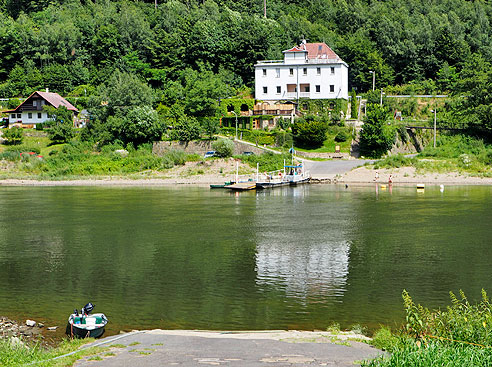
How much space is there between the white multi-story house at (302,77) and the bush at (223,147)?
16.5 meters

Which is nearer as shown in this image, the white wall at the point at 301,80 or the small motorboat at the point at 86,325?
the small motorboat at the point at 86,325

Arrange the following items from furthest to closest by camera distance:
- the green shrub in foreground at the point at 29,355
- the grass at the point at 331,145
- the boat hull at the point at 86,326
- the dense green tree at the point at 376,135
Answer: the grass at the point at 331,145 → the dense green tree at the point at 376,135 → the boat hull at the point at 86,326 → the green shrub in foreground at the point at 29,355

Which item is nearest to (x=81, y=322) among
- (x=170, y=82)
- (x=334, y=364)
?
(x=334, y=364)

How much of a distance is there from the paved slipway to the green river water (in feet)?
10.9

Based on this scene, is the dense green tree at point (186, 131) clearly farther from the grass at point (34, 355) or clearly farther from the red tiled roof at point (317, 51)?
the grass at point (34, 355)

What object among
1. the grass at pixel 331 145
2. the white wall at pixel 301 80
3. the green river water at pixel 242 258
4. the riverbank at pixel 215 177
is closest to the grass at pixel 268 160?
the riverbank at pixel 215 177

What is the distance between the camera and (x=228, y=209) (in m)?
47.6

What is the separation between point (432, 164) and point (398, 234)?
31.9 m

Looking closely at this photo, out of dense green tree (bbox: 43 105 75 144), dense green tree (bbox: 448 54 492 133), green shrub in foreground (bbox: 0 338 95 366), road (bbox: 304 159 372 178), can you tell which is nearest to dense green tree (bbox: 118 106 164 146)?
dense green tree (bbox: 43 105 75 144)

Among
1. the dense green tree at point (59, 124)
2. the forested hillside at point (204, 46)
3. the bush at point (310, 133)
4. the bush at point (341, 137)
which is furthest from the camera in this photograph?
the forested hillside at point (204, 46)

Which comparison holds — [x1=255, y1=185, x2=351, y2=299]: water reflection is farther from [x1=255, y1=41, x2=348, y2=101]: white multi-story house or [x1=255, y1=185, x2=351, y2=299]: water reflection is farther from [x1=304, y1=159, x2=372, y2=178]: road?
[x1=255, y1=41, x2=348, y2=101]: white multi-story house

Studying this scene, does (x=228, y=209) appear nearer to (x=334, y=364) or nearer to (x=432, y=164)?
(x=432, y=164)

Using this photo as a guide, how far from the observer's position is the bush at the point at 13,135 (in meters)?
76.4

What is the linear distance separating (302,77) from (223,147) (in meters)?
19.8
